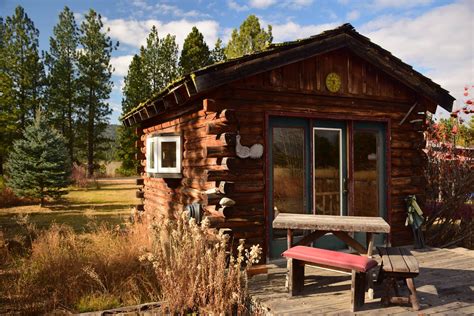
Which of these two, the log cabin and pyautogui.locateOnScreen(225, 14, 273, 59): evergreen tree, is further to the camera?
pyautogui.locateOnScreen(225, 14, 273, 59): evergreen tree

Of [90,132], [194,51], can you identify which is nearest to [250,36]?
[194,51]

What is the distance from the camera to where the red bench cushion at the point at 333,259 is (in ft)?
13.6

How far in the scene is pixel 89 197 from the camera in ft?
61.3

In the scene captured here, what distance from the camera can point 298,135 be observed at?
21.6 ft

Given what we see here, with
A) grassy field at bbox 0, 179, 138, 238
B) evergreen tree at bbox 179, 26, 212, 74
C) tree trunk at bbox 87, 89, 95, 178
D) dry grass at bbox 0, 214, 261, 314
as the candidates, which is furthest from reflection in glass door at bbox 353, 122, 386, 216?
tree trunk at bbox 87, 89, 95, 178

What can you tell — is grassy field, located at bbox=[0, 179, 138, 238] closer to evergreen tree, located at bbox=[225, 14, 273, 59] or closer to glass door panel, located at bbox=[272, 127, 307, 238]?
glass door panel, located at bbox=[272, 127, 307, 238]

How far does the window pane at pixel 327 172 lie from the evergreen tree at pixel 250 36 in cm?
2438

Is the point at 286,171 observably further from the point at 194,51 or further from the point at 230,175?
the point at 194,51

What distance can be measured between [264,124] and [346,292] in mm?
2998

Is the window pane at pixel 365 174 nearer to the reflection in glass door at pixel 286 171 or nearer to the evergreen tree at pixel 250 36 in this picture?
the reflection in glass door at pixel 286 171

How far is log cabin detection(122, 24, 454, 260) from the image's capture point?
5.90m

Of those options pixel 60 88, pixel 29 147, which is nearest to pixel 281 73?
pixel 29 147

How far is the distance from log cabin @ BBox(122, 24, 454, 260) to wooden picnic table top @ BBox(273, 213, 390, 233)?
1.08m

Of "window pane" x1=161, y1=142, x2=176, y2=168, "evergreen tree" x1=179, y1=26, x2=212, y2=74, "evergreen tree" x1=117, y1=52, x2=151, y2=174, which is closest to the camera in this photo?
"window pane" x1=161, y1=142, x2=176, y2=168
